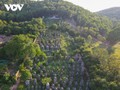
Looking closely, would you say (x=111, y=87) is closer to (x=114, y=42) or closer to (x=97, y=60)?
(x=97, y=60)

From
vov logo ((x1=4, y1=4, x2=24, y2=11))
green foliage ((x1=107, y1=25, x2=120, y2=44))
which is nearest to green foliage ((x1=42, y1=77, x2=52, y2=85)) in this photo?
green foliage ((x1=107, y1=25, x2=120, y2=44))

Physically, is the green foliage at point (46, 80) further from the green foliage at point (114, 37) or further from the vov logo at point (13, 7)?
the vov logo at point (13, 7)

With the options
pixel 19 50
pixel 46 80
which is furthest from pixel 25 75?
pixel 19 50

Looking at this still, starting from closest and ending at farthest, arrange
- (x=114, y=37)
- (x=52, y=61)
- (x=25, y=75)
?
(x=25, y=75) → (x=52, y=61) → (x=114, y=37)

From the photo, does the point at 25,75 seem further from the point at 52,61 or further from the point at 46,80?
the point at 52,61

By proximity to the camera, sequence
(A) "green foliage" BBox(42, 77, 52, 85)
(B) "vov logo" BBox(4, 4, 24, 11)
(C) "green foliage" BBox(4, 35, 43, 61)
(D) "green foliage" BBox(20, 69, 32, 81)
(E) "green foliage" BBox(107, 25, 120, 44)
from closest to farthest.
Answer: (A) "green foliage" BBox(42, 77, 52, 85), (D) "green foliage" BBox(20, 69, 32, 81), (C) "green foliage" BBox(4, 35, 43, 61), (E) "green foliage" BBox(107, 25, 120, 44), (B) "vov logo" BBox(4, 4, 24, 11)

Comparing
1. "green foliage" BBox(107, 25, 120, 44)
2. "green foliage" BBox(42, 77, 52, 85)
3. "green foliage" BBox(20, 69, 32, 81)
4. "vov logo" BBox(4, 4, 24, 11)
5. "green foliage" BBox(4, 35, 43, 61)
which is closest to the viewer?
A: "green foliage" BBox(42, 77, 52, 85)

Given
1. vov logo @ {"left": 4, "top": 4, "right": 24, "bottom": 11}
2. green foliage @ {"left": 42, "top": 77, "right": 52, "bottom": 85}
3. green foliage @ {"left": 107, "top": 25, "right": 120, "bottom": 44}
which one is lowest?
green foliage @ {"left": 107, "top": 25, "right": 120, "bottom": 44}

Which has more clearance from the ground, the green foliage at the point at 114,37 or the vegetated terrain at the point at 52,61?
the vegetated terrain at the point at 52,61

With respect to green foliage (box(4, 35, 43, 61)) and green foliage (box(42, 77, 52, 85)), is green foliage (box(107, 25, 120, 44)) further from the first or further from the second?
green foliage (box(42, 77, 52, 85))

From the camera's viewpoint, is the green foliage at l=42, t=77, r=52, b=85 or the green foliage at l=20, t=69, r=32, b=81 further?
the green foliage at l=20, t=69, r=32, b=81

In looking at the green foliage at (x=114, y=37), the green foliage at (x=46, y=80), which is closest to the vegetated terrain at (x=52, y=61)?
the green foliage at (x=46, y=80)

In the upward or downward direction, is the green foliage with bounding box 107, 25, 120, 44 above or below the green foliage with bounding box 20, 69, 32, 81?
below
